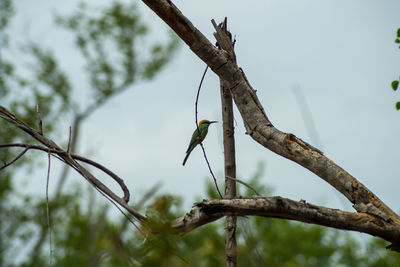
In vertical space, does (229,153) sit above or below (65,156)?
above

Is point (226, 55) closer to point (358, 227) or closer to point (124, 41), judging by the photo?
point (358, 227)

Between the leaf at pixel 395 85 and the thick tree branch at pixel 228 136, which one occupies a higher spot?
the thick tree branch at pixel 228 136

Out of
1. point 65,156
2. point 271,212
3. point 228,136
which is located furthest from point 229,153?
point 65,156

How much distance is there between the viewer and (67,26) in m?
17.8

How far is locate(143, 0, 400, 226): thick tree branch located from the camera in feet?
8.54

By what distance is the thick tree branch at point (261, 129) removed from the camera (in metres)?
2.60

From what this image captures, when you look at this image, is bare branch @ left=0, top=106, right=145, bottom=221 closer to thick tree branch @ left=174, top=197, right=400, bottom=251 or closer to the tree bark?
thick tree branch @ left=174, top=197, right=400, bottom=251

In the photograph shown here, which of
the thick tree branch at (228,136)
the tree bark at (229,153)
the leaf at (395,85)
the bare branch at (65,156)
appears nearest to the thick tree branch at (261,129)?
the thick tree branch at (228,136)

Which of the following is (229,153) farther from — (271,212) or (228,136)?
(271,212)

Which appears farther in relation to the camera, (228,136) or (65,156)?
(228,136)

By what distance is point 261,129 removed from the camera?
2.79 m

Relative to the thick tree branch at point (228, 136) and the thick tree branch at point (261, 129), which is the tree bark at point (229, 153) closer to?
the thick tree branch at point (228, 136)

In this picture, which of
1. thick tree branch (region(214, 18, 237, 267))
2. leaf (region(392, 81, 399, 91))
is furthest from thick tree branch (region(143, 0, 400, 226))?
leaf (region(392, 81, 399, 91))

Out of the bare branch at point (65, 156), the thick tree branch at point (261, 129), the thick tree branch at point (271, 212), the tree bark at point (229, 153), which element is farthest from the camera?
the tree bark at point (229, 153)
